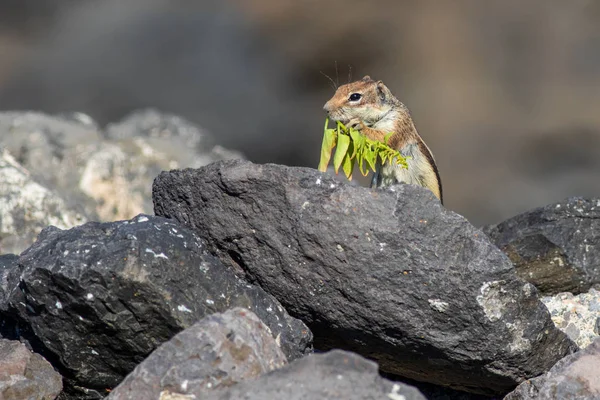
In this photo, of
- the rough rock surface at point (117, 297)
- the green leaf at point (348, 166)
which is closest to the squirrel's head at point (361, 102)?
the green leaf at point (348, 166)

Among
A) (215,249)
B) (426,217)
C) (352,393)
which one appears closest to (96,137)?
(215,249)

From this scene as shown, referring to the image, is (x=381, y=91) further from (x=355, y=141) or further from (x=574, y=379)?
(x=574, y=379)

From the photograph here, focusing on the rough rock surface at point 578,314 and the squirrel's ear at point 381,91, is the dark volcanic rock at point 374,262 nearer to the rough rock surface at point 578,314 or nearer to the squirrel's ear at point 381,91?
the rough rock surface at point 578,314

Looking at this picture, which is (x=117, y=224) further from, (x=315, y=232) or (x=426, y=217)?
(x=426, y=217)

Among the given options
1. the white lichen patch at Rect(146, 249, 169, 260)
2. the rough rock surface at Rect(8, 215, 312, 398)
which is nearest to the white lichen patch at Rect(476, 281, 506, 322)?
the rough rock surface at Rect(8, 215, 312, 398)

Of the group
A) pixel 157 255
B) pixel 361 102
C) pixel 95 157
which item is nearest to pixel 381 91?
pixel 361 102

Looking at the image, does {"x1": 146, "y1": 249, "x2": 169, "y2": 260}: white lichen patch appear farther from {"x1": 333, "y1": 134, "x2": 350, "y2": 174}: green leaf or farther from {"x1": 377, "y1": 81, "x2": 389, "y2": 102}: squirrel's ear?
{"x1": 377, "y1": 81, "x2": 389, "y2": 102}: squirrel's ear
